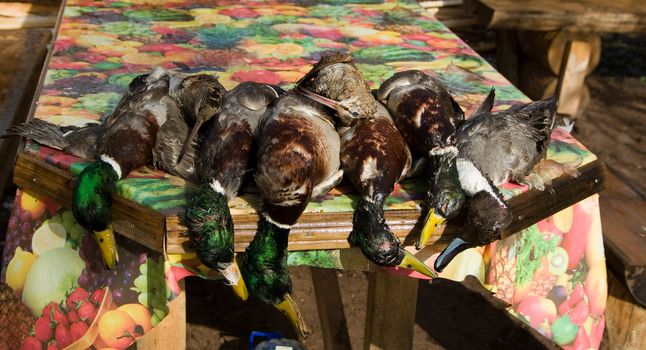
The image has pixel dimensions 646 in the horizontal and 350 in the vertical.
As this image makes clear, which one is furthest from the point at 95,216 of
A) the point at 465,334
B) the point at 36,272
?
the point at 465,334

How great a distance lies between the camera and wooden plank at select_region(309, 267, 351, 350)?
3.22 metres

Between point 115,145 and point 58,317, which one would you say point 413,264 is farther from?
point 58,317

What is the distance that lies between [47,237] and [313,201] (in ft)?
2.57

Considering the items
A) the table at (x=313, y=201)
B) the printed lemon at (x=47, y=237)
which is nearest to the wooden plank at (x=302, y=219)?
the table at (x=313, y=201)

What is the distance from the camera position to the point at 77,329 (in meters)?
2.25

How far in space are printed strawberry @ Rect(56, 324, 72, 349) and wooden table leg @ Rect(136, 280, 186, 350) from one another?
0.24 m

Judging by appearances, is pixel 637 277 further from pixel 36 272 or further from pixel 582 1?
pixel 582 1

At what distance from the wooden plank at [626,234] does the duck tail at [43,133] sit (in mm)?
1863

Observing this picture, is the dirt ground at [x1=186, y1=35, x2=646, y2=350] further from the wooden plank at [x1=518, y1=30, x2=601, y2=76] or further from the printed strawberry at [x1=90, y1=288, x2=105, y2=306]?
the printed strawberry at [x1=90, y1=288, x2=105, y2=306]

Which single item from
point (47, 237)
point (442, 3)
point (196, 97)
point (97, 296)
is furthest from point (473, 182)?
point (442, 3)

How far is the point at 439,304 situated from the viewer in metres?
4.05

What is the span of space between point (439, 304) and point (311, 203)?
2147 millimetres

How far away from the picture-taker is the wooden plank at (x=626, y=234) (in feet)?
9.38

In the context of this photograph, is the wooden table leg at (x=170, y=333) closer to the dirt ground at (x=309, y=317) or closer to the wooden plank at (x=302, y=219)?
the wooden plank at (x=302, y=219)
